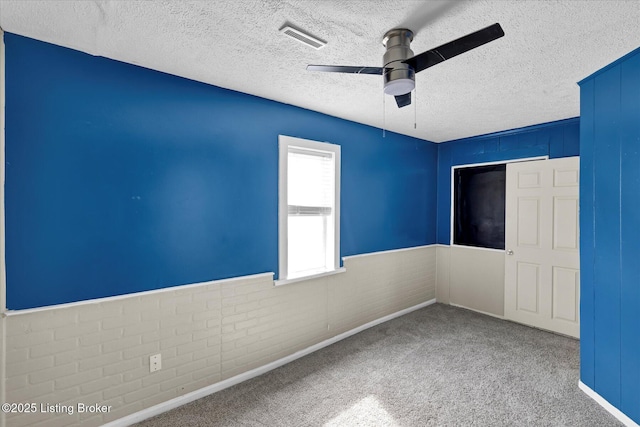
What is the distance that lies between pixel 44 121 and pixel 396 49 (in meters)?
2.18

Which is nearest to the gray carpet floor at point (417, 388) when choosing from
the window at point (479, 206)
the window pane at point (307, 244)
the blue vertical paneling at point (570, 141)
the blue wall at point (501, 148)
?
the window pane at point (307, 244)

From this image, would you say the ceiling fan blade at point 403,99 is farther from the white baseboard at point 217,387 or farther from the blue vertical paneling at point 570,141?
the blue vertical paneling at point 570,141

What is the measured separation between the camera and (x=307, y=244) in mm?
3336

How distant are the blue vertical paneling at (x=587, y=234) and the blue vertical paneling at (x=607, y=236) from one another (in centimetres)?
5

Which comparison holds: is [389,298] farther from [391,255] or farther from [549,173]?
[549,173]

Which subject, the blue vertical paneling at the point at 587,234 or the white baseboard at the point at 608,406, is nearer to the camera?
the white baseboard at the point at 608,406

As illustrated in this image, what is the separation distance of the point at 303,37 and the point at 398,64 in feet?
1.94

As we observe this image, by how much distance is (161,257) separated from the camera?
7.59 ft

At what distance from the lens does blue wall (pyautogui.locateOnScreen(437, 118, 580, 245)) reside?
370 centimetres

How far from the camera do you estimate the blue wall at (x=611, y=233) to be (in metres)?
2.07

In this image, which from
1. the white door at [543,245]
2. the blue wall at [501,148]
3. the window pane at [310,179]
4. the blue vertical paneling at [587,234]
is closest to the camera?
the blue vertical paneling at [587,234]

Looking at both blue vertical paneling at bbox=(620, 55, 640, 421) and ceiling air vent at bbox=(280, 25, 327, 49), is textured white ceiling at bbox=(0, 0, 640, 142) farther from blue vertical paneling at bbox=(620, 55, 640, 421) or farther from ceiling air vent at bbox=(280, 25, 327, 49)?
blue vertical paneling at bbox=(620, 55, 640, 421)

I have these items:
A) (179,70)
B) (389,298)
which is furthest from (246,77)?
(389,298)

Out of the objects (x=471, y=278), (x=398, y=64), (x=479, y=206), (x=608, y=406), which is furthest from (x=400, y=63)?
(x=471, y=278)
